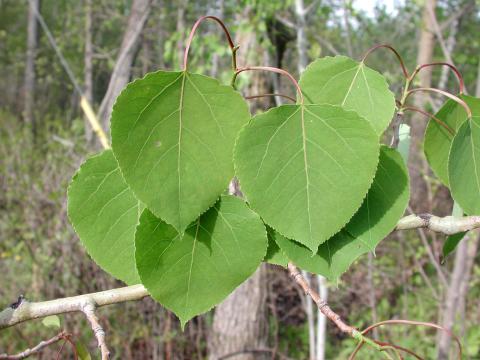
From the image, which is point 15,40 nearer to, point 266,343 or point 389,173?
point 266,343

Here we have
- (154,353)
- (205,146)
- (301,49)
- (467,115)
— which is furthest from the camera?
(154,353)

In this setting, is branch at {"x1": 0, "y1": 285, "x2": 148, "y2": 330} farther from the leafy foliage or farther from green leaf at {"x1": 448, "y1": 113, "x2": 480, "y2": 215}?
green leaf at {"x1": 448, "y1": 113, "x2": 480, "y2": 215}

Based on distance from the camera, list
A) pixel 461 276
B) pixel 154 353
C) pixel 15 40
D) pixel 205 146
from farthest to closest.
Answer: pixel 15 40 → pixel 154 353 → pixel 461 276 → pixel 205 146

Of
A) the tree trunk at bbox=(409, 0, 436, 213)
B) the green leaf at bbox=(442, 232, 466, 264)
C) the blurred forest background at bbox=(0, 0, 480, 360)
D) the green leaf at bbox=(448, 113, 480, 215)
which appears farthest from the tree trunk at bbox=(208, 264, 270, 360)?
the green leaf at bbox=(448, 113, 480, 215)

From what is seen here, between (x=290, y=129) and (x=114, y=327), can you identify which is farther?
(x=114, y=327)

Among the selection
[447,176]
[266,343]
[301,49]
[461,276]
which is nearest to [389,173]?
[447,176]

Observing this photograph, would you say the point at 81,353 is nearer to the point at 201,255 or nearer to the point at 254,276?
the point at 201,255
